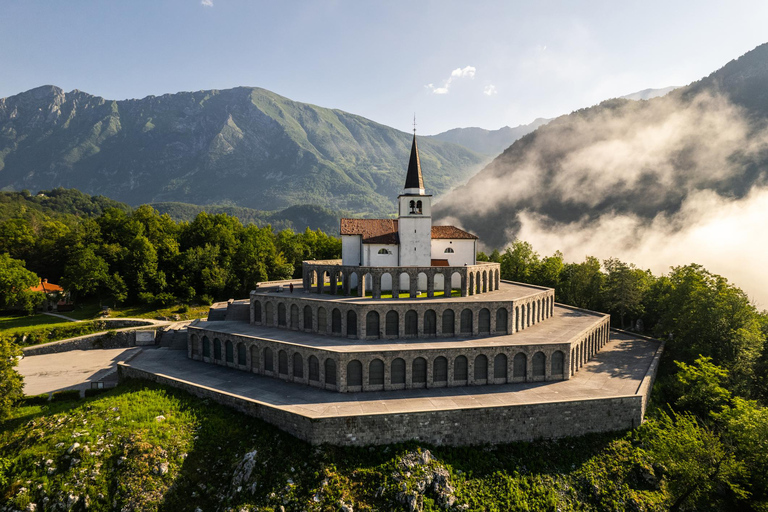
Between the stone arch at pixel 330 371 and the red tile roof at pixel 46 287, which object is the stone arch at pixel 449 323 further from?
the red tile roof at pixel 46 287

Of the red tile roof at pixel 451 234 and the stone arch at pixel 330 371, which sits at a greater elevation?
the red tile roof at pixel 451 234

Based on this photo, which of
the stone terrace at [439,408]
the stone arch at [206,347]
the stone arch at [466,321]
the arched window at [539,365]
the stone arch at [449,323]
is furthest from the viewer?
the stone arch at [206,347]

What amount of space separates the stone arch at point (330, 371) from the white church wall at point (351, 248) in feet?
55.9

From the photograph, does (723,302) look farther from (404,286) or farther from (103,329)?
(103,329)

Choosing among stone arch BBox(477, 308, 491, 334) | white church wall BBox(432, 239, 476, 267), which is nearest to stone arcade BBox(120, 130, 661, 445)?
stone arch BBox(477, 308, 491, 334)

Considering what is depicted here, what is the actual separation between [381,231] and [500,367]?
19.8 metres

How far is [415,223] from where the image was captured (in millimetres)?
40406

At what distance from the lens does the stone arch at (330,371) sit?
27.8 m

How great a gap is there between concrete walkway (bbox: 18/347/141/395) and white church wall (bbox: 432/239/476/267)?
33070 millimetres

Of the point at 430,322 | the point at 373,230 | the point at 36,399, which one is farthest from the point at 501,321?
the point at 36,399

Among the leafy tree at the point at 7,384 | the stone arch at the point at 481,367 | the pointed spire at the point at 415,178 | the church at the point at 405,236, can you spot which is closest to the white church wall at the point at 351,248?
the church at the point at 405,236

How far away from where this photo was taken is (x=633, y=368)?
111 ft

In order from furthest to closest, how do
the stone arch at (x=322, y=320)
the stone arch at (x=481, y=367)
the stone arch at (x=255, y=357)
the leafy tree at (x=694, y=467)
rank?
1. the stone arch at (x=322, y=320)
2. the stone arch at (x=255, y=357)
3. the stone arch at (x=481, y=367)
4. the leafy tree at (x=694, y=467)

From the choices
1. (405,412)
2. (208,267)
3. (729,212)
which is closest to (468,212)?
(729,212)
